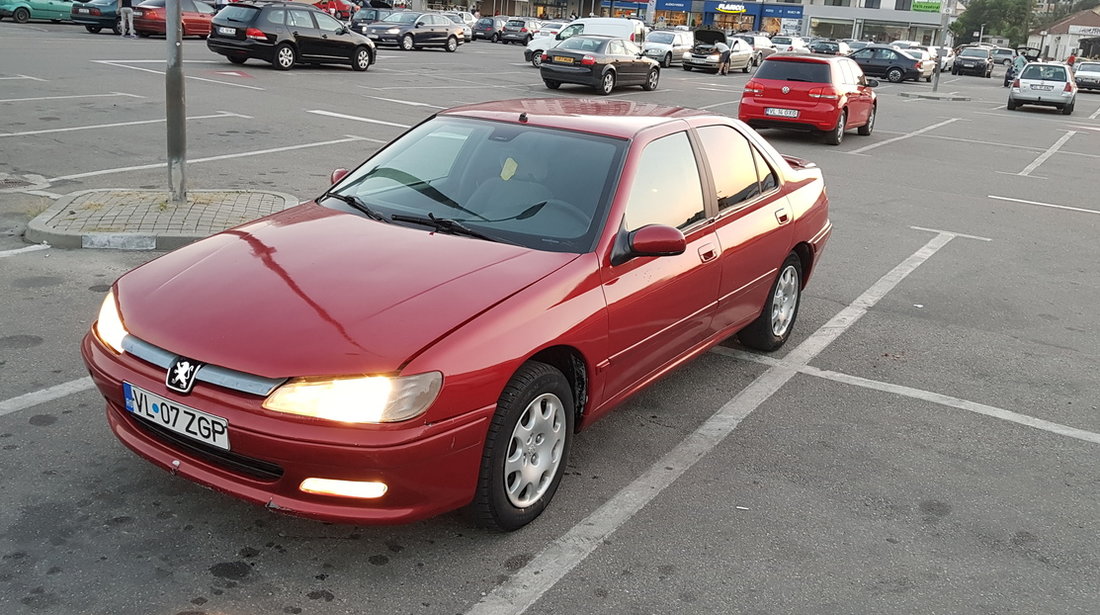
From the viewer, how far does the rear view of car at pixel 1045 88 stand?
27469mm

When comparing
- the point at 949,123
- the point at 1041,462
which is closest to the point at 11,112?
the point at 1041,462

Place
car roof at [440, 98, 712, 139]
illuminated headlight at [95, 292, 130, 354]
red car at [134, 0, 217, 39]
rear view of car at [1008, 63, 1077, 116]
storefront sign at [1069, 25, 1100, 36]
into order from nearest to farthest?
illuminated headlight at [95, 292, 130, 354], car roof at [440, 98, 712, 139], rear view of car at [1008, 63, 1077, 116], red car at [134, 0, 217, 39], storefront sign at [1069, 25, 1100, 36]

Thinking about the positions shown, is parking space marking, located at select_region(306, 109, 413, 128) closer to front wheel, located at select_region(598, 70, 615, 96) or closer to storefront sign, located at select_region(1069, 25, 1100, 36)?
front wheel, located at select_region(598, 70, 615, 96)

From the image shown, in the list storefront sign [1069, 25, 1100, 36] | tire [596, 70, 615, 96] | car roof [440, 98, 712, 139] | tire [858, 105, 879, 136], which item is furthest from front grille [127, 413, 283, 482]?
storefront sign [1069, 25, 1100, 36]

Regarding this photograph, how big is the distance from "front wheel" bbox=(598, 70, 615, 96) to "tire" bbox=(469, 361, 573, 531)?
2041 cm


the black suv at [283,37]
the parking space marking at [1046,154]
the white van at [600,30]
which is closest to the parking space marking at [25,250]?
the parking space marking at [1046,154]

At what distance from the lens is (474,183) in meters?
4.47

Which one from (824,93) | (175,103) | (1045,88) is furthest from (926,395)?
(1045,88)

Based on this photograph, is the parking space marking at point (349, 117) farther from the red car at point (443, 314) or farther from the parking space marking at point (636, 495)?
the red car at point (443, 314)

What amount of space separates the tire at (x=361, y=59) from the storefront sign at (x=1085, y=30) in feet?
366

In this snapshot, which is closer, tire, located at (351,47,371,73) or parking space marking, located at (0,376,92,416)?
parking space marking, located at (0,376,92,416)

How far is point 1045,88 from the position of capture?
27609 mm

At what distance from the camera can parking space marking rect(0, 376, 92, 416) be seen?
4520 millimetres

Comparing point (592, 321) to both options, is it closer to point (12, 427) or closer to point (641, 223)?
point (641, 223)
